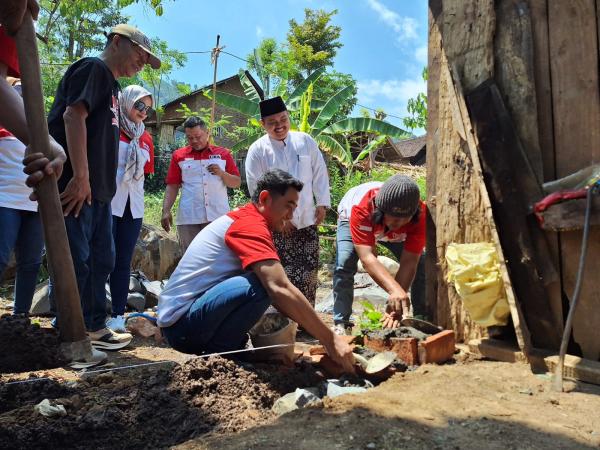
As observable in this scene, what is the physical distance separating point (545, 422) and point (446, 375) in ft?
2.33

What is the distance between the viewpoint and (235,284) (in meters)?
2.77

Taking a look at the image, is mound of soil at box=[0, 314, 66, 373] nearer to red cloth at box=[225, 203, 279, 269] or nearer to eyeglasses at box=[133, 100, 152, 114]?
red cloth at box=[225, 203, 279, 269]

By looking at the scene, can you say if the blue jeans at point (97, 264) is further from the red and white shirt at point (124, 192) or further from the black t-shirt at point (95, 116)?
the red and white shirt at point (124, 192)

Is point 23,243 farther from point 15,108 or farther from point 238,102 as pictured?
point 238,102

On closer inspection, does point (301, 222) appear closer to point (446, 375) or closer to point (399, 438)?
point (446, 375)

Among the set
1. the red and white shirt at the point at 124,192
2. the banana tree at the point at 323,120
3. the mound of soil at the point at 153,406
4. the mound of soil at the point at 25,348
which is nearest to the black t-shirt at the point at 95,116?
the red and white shirt at the point at 124,192

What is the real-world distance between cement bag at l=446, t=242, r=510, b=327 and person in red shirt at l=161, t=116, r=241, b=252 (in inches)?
111

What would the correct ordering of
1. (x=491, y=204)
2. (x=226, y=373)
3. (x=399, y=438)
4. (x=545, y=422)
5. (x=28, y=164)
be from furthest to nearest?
(x=491, y=204) → (x=226, y=373) → (x=28, y=164) → (x=545, y=422) → (x=399, y=438)

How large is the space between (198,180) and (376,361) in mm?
3009

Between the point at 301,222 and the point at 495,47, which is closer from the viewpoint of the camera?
the point at 495,47

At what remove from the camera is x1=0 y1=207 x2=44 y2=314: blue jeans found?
343 cm

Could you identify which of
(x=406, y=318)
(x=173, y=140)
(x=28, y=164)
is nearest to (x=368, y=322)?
(x=406, y=318)

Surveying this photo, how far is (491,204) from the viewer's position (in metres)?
3.10

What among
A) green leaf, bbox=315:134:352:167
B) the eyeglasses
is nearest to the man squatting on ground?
the eyeglasses
